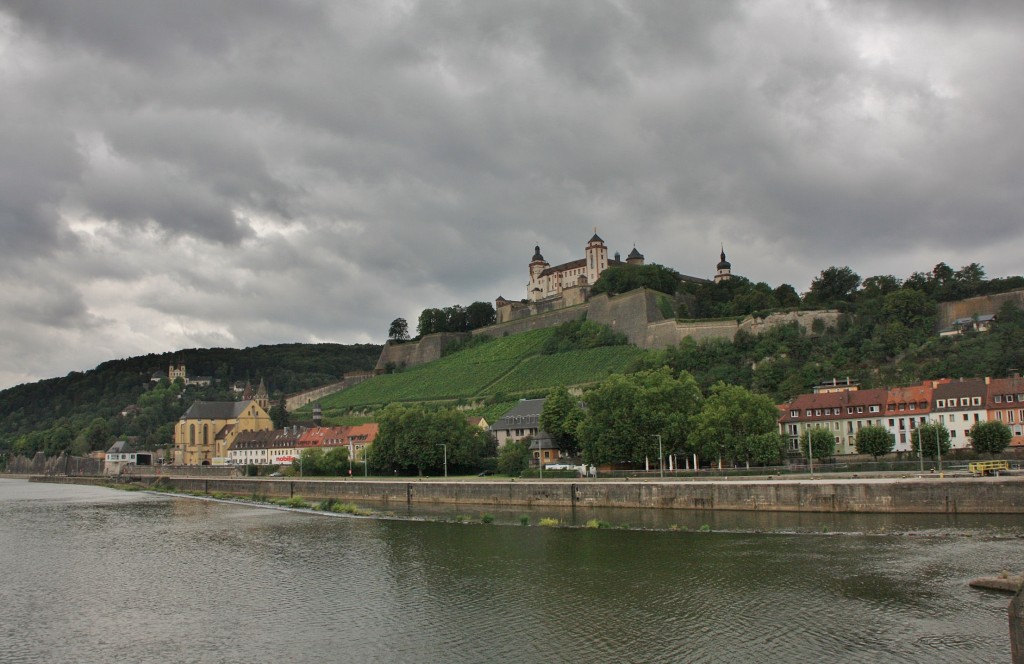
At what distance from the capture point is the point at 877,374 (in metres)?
67.3

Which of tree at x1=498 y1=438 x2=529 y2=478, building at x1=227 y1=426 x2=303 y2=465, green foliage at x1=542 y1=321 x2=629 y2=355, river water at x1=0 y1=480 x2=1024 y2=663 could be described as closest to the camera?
river water at x1=0 y1=480 x2=1024 y2=663

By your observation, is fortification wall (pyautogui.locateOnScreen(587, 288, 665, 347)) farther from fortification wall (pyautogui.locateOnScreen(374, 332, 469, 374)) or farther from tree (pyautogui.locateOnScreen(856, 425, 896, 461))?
tree (pyautogui.locateOnScreen(856, 425, 896, 461))

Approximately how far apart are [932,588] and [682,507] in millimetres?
19939

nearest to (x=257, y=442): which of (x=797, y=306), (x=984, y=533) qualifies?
(x=797, y=306)

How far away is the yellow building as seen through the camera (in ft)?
346

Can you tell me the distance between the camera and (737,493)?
4150 centimetres

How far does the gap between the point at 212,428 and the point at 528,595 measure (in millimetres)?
90620

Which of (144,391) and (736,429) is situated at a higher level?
(144,391)

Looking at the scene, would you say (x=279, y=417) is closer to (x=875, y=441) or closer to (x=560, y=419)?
(x=560, y=419)

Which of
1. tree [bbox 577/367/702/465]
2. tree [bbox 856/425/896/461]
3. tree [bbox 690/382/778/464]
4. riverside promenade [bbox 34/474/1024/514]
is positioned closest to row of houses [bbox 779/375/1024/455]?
tree [bbox 856/425/896/461]

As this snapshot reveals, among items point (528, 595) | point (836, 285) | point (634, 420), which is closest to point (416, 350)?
point (836, 285)

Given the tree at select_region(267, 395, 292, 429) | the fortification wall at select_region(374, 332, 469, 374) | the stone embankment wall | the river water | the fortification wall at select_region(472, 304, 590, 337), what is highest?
the fortification wall at select_region(472, 304, 590, 337)

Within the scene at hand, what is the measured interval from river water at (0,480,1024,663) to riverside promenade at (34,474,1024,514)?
4.79 feet

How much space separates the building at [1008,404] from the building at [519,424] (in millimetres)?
30848
